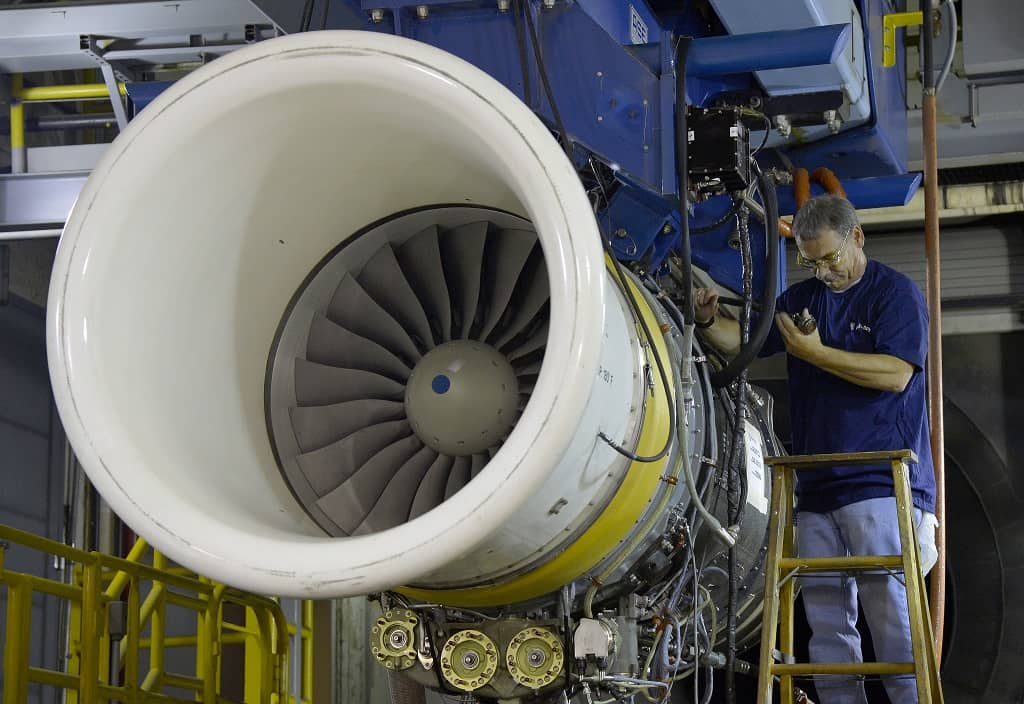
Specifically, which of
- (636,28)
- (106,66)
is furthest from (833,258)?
(106,66)

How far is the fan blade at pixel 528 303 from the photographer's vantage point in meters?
3.43

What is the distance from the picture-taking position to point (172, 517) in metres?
2.61

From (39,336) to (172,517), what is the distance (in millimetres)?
5704

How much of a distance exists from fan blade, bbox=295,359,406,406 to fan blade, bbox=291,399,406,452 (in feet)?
0.14

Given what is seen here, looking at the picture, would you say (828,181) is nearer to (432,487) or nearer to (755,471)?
(755,471)

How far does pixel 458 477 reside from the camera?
132 inches

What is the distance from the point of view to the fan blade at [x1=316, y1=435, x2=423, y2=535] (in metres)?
3.33

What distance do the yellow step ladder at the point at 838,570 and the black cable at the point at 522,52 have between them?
1.35m

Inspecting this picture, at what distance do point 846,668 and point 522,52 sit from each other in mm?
1981

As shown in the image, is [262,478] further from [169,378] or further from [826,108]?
[826,108]

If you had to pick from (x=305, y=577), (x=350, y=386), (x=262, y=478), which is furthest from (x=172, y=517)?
(x=350, y=386)

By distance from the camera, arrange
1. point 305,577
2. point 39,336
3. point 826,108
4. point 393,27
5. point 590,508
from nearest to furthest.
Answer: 1. point 305,577
2. point 590,508
3. point 393,27
4. point 826,108
5. point 39,336

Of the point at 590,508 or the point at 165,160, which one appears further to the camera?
the point at 590,508

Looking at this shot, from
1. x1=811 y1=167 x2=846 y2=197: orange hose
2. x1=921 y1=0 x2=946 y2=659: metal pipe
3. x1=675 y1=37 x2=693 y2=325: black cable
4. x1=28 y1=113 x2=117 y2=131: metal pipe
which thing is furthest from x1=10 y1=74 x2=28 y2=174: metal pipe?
x1=921 y1=0 x2=946 y2=659: metal pipe
